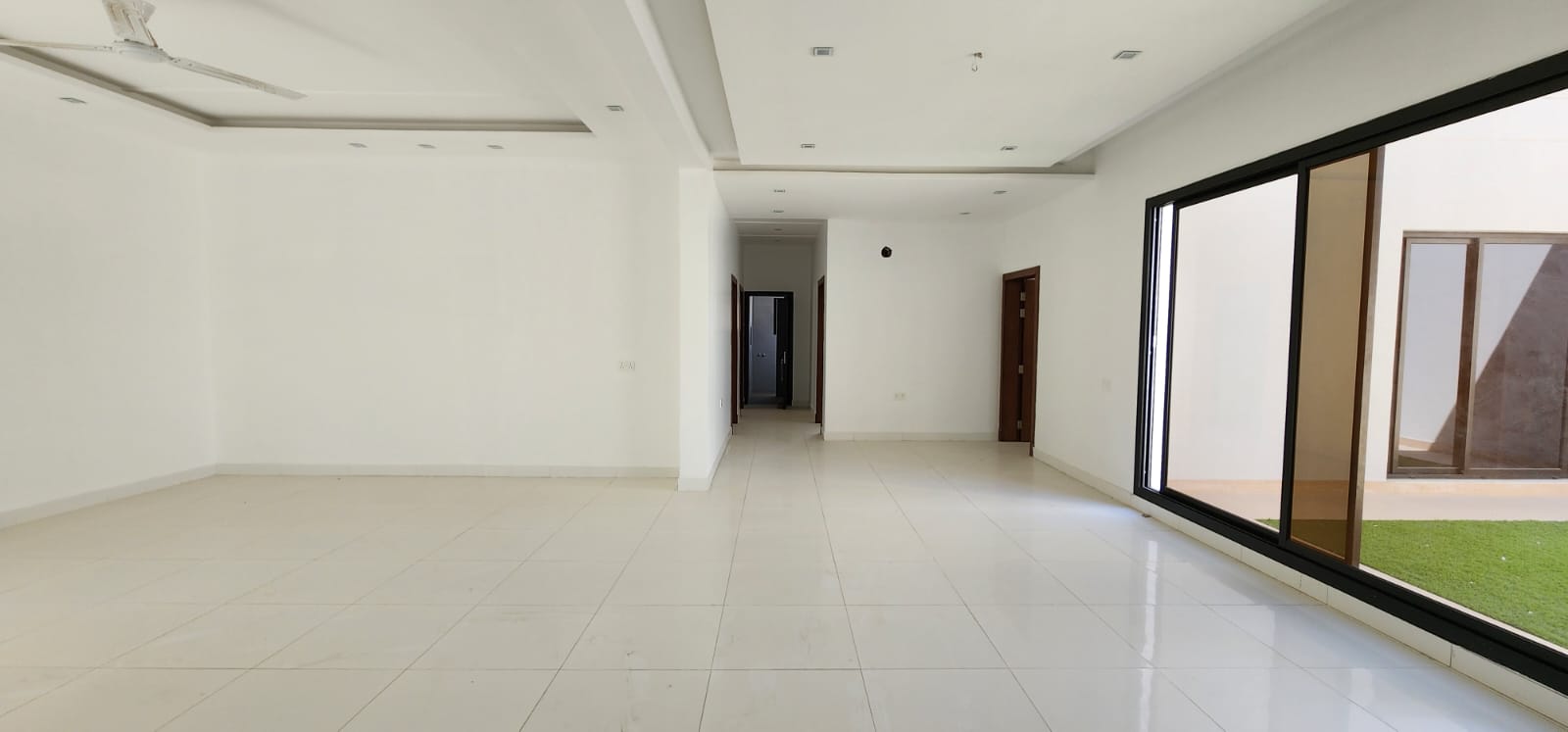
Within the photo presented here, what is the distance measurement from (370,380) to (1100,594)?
631 centimetres

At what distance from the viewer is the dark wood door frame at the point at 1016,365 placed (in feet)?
25.9

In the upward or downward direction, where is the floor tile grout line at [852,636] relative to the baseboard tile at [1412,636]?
downward

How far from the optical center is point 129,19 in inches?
118

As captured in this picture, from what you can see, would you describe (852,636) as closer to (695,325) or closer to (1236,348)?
(695,325)

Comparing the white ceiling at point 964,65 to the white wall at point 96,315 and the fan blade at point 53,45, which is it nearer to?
the fan blade at point 53,45

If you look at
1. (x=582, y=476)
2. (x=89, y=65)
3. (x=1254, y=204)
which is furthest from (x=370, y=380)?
(x=1254, y=204)

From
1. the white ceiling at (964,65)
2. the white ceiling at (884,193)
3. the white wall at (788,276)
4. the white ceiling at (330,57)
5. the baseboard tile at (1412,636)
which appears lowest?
the baseboard tile at (1412,636)

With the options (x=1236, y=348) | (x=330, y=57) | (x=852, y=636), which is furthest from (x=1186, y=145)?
(x=330, y=57)

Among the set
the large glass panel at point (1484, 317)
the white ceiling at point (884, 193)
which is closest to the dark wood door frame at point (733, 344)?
the white ceiling at point (884, 193)

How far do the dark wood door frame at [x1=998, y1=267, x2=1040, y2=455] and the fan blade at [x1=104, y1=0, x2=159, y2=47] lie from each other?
7.54 metres

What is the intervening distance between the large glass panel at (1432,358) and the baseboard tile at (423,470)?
670 centimetres

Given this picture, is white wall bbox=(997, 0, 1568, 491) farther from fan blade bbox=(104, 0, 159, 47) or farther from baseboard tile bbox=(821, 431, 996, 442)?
fan blade bbox=(104, 0, 159, 47)

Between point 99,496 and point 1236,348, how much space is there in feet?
31.6

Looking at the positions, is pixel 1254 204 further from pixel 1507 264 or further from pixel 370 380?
pixel 370 380
